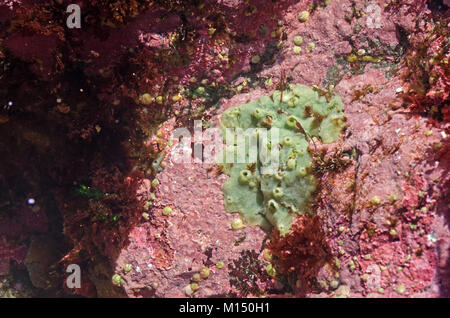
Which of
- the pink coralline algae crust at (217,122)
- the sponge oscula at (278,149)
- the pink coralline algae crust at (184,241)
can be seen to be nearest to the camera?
the pink coralline algae crust at (217,122)

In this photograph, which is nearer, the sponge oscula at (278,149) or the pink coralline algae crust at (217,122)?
the pink coralline algae crust at (217,122)

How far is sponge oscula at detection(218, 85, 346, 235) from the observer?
390 cm

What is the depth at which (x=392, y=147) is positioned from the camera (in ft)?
10.9

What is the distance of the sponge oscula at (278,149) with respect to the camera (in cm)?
390

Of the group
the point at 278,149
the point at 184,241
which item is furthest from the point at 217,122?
the point at 184,241

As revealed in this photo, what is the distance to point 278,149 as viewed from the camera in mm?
3973

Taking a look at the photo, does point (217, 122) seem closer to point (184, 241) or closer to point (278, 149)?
point (278, 149)

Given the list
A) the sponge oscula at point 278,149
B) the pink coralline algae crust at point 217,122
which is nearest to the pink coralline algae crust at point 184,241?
the pink coralline algae crust at point 217,122

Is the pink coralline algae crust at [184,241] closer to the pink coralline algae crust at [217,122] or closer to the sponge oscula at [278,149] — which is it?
the pink coralline algae crust at [217,122]

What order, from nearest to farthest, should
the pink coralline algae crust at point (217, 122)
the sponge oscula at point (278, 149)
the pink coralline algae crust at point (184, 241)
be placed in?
the pink coralline algae crust at point (217, 122)
the sponge oscula at point (278, 149)
the pink coralline algae crust at point (184, 241)

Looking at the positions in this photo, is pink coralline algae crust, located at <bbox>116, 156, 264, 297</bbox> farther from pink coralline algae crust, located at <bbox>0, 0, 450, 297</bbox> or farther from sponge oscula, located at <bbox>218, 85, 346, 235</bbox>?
sponge oscula, located at <bbox>218, 85, 346, 235</bbox>

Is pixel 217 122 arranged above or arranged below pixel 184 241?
above

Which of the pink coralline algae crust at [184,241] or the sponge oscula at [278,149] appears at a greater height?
the sponge oscula at [278,149]
